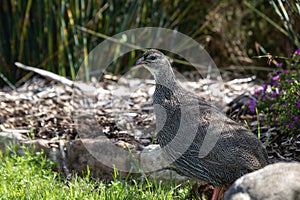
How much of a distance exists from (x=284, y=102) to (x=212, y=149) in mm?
1314

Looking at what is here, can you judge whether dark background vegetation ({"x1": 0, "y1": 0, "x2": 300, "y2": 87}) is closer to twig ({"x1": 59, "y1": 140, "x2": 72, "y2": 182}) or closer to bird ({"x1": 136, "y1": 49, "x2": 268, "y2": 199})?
twig ({"x1": 59, "y1": 140, "x2": 72, "y2": 182})

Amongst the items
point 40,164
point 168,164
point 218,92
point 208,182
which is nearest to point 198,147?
point 208,182

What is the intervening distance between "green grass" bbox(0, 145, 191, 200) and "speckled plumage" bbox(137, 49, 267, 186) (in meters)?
0.29

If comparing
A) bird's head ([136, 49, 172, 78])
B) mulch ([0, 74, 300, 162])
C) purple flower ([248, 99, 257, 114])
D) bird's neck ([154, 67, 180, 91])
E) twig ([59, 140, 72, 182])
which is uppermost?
bird's head ([136, 49, 172, 78])

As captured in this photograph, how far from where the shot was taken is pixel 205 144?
13.2 ft

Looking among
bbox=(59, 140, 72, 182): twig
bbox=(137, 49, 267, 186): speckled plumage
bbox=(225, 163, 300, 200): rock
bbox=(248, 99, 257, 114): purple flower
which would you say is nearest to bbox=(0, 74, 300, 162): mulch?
bbox=(59, 140, 72, 182): twig

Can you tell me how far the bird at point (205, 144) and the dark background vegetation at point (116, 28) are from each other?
2.85 m

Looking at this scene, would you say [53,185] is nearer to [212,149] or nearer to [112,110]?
[212,149]

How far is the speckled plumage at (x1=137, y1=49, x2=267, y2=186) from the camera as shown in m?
3.98

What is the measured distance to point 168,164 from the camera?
467 centimetres

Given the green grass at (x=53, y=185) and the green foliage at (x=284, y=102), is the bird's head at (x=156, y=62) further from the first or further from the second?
the green foliage at (x=284, y=102)

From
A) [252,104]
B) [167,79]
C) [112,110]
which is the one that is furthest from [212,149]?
[112,110]

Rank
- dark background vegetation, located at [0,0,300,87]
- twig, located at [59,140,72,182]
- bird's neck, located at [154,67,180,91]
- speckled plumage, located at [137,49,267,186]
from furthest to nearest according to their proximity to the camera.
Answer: dark background vegetation, located at [0,0,300,87]
twig, located at [59,140,72,182]
bird's neck, located at [154,67,180,91]
speckled plumage, located at [137,49,267,186]

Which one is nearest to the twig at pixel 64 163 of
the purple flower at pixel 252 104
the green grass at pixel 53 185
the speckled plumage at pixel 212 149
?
the green grass at pixel 53 185
